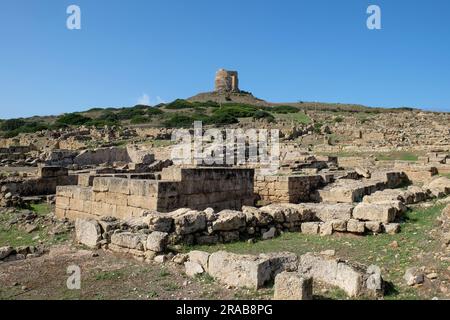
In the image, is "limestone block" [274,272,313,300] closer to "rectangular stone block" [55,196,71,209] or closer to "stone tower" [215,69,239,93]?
"rectangular stone block" [55,196,71,209]

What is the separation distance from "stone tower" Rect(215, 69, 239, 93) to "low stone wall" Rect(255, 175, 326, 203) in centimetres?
8782

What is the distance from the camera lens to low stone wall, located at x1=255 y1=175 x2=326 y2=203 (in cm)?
1475

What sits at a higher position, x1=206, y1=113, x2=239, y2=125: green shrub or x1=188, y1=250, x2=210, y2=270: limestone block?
x1=206, y1=113, x2=239, y2=125: green shrub

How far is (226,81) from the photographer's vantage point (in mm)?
102562

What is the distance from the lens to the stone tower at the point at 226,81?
10250cm

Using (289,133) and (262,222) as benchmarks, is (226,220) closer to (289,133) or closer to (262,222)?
(262,222)

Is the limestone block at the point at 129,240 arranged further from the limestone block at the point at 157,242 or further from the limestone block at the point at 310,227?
the limestone block at the point at 310,227

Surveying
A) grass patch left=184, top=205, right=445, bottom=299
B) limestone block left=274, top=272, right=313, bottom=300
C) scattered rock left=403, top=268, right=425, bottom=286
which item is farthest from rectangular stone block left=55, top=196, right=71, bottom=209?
scattered rock left=403, top=268, right=425, bottom=286

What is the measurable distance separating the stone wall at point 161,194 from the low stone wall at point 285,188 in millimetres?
1414

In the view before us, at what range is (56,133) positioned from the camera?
165ft

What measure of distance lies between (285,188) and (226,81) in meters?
89.9

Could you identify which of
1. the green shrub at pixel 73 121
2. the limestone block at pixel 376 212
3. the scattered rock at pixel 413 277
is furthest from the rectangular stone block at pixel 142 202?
the green shrub at pixel 73 121

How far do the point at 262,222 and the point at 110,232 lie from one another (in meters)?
3.18

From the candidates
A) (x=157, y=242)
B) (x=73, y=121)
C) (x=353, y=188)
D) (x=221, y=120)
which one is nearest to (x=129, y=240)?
(x=157, y=242)
